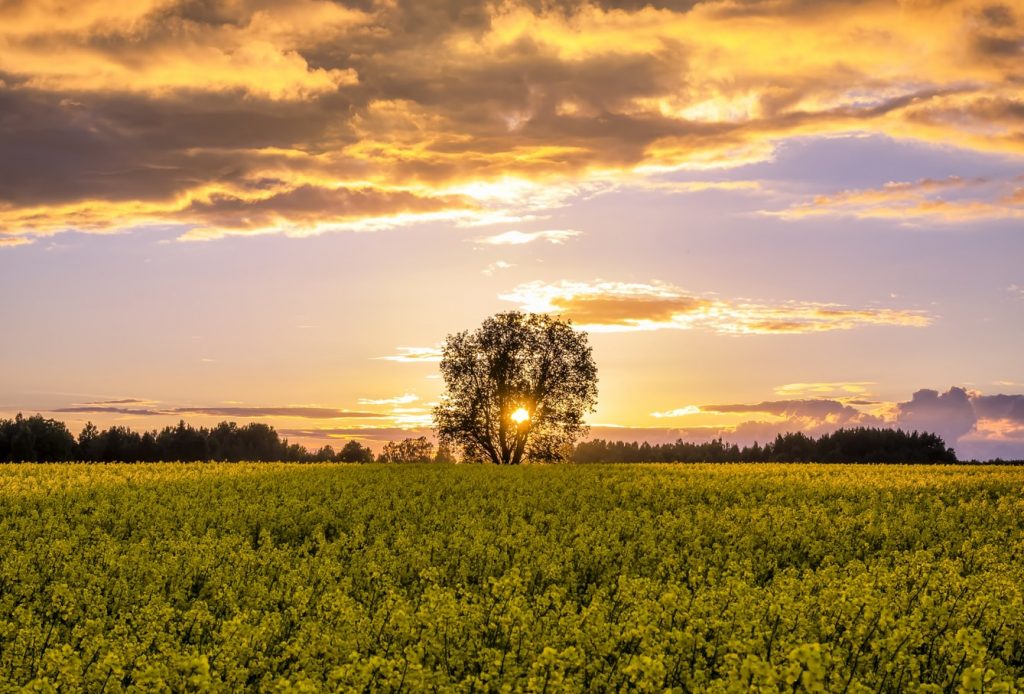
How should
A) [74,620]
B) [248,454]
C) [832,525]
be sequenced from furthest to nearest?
[248,454], [832,525], [74,620]

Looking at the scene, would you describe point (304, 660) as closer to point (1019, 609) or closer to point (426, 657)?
point (426, 657)

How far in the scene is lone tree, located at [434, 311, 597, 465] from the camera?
7488cm

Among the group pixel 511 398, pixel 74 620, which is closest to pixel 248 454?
pixel 511 398

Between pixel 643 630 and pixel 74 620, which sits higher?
pixel 643 630

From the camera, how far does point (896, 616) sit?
11.7 m

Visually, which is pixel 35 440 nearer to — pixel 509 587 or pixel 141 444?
pixel 141 444

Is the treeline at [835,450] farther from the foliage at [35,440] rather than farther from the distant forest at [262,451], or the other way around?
the foliage at [35,440]

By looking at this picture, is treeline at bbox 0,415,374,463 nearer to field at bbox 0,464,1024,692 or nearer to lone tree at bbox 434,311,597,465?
lone tree at bbox 434,311,597,465

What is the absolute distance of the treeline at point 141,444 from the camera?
83.3 m

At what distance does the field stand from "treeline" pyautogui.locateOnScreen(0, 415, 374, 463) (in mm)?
49951

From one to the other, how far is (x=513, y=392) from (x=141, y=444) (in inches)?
1707

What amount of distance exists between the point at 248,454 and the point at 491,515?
81525 mm


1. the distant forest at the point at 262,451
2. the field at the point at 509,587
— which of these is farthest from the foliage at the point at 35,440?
the field at the point at 509,587

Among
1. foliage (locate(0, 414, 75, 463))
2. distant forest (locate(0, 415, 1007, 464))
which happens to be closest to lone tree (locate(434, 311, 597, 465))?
distant forest (locate(0, 415, 1007, 464))
